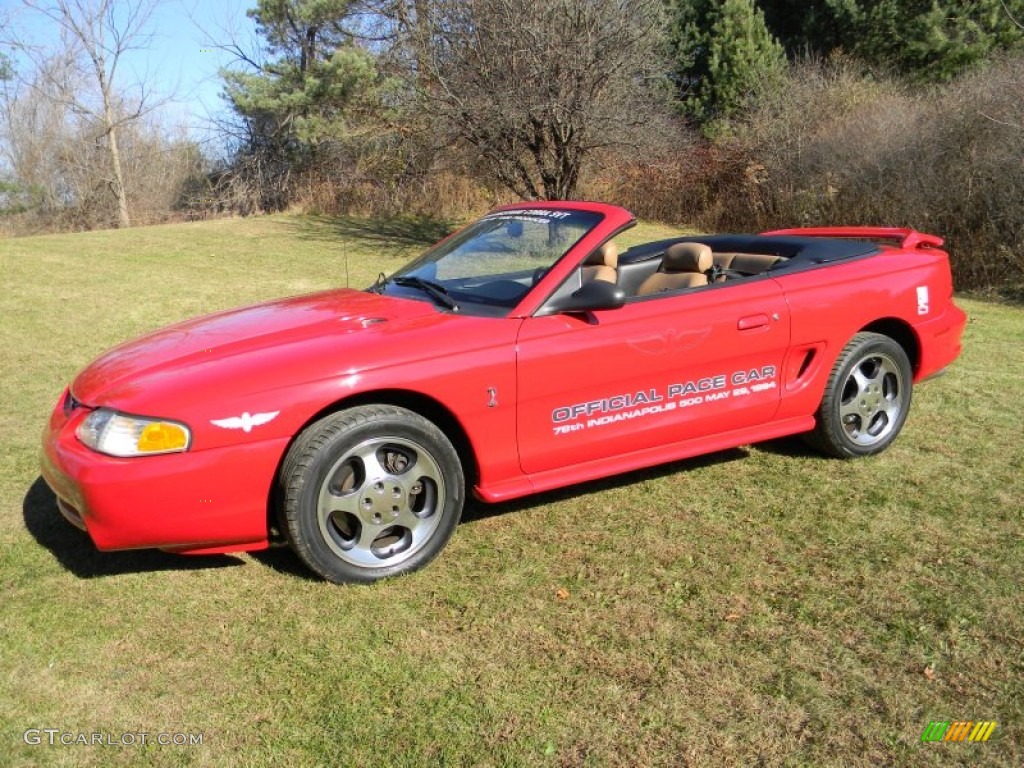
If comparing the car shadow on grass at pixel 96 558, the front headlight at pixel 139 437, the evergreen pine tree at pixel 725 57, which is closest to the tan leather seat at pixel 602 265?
the front headlight at pixel 139 437

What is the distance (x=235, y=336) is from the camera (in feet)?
12.1

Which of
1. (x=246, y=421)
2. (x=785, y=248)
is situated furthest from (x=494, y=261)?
(x=785, y=248)

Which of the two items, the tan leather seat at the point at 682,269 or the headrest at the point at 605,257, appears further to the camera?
the tan leather seat at the point at 682,269

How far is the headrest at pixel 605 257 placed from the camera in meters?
4.29

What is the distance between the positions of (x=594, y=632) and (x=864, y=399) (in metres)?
2.44

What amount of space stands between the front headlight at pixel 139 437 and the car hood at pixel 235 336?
129mm

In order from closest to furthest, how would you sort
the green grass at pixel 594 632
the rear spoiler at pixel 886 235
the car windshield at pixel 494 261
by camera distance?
the green grass at pixel 594 632, the car windshield at pixel 494 261, the rear spoiler at pixel 886 235

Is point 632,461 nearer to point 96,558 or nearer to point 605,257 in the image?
point 605,257

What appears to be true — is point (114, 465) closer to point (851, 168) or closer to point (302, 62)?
point (851, 168)

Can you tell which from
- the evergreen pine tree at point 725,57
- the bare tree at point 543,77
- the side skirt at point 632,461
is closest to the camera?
the side skirt at point 632,461

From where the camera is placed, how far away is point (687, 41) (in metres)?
24.3

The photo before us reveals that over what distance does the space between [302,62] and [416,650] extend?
23348mm

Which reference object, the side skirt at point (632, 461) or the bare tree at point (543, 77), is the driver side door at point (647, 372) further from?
the bare tree at point (543, 77)

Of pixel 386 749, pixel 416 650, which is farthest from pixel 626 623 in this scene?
pixel 386 749
